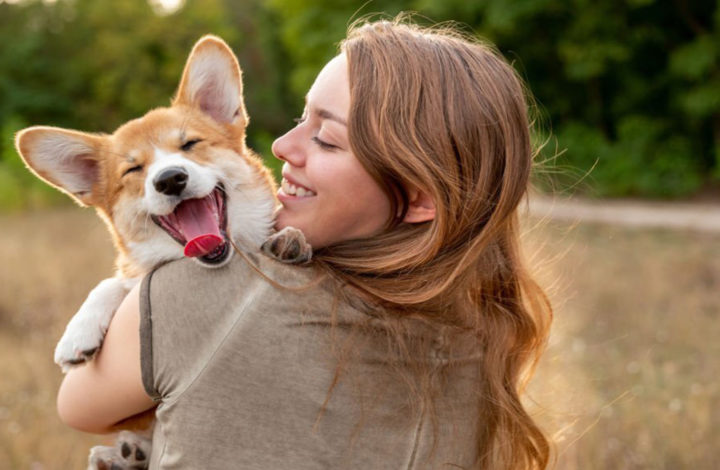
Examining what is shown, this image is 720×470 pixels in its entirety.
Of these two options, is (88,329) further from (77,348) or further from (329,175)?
(329,175)

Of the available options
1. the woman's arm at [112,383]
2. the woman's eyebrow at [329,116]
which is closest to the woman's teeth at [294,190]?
the woman's eyebrow at [329,116]

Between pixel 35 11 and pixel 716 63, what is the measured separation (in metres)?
23.8

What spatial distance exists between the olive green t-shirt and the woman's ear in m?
0.38

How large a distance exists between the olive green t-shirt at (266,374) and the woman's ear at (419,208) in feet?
1.24

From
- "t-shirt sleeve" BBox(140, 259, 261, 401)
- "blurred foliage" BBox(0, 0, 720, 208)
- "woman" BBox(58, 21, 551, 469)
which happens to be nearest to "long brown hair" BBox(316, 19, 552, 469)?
"woman" BBox(58, 21, 551, 469)

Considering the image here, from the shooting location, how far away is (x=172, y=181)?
2318 mm

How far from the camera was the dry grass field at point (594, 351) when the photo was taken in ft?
13.3

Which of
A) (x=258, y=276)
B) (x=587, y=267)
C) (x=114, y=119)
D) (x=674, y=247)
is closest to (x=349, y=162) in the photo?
(x=258, y=276)

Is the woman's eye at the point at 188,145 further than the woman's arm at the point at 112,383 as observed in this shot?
Yes

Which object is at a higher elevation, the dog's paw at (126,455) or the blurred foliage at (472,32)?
the dog's paw at (126,455)

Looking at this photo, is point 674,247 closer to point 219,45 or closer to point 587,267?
point 587,267

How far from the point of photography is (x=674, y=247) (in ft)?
34.6

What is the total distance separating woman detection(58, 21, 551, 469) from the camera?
5.20 ft

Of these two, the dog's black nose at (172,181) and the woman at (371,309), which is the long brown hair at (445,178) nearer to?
the woman at (371,309)
